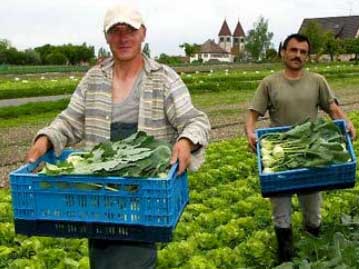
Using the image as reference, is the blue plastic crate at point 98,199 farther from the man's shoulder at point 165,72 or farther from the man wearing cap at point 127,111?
the man's shoulder at point 165,72

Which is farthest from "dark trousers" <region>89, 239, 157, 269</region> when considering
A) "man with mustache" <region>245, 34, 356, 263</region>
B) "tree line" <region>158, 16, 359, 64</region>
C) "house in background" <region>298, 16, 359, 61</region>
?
"house in background" <region>298, 16, 359, 61</region>

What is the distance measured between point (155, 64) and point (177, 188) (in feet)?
2.13

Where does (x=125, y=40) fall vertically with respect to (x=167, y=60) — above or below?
below

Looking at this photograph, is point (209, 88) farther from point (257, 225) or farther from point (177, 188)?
point (177, 188)

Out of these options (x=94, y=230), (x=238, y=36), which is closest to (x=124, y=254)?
(x=94, y=230)

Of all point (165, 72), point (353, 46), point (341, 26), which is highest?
point (341, 26)

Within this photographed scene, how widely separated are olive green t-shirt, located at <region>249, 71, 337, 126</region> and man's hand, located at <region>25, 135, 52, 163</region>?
2145mm

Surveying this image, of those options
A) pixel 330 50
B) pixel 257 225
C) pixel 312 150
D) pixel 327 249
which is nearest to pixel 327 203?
pixel 257 225

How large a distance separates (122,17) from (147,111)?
46 cm

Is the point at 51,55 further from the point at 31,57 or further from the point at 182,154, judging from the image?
the point at 182,154

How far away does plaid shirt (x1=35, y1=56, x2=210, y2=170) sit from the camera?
2797 mm

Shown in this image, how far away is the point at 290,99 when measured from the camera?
4.39m

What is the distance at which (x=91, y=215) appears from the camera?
8.16 feet

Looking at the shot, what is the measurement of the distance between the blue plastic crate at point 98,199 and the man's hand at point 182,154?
0.16ft
